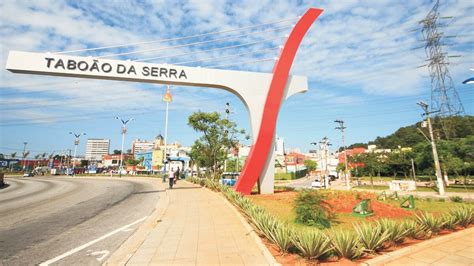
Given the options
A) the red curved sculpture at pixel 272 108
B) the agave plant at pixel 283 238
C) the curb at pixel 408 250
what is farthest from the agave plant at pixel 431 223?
the red curved sculpture at pixel 272 108

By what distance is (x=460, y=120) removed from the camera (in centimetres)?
7344

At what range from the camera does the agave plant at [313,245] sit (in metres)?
4.67

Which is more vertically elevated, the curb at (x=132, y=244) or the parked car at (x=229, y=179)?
the parked car at (x=229, y=179)

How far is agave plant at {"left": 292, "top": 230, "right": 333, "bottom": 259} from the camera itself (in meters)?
4.67

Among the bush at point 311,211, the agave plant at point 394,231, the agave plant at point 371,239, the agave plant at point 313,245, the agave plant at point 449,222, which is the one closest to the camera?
the agave plant at point 313,245

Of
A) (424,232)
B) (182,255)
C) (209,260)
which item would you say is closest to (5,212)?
(182,255)

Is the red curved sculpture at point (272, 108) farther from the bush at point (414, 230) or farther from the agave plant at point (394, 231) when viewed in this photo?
the agave plant at point (394, 231)

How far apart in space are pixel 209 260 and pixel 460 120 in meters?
94.2

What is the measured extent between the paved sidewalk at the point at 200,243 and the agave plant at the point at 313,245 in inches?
26.8

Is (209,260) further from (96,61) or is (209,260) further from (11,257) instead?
(96,61)

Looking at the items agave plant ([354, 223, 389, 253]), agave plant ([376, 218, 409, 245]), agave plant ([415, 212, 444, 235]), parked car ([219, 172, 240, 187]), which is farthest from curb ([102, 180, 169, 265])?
parked car ([219, 172, 240, 187])

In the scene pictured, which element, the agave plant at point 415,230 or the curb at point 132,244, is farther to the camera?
the agave plant at point 415,230

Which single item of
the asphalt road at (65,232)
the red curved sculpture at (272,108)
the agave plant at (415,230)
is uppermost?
the red curved sculpture at (272,108)

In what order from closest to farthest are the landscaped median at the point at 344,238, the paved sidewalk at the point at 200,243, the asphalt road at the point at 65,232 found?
the landscaped median at the point at 344,238 < the paved sidewalk at the point at 200,243 < the asphalt road at the point at 65,232
